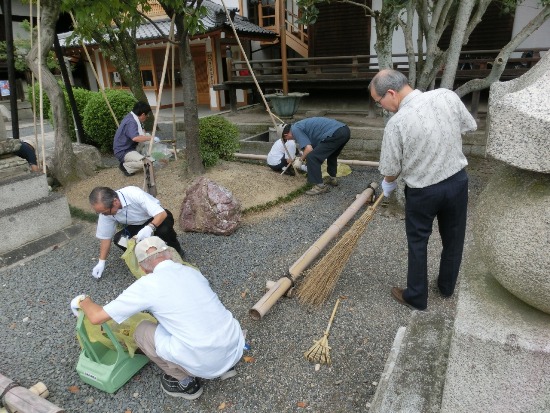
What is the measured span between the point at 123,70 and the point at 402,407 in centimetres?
905

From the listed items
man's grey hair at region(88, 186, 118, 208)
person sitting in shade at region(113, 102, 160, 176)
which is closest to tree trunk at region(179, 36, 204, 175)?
person sitting in shade at region(113, 102, 160, 176)

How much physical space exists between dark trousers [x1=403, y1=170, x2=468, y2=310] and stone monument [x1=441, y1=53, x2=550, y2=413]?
1.40m

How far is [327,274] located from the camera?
3.71m

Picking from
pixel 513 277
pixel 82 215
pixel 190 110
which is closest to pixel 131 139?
pixel 190 110

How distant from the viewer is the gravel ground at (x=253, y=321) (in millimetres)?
2771

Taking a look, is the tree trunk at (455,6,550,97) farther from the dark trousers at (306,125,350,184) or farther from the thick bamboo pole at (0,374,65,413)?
the thick bamboo pole at (0,374,65,413)

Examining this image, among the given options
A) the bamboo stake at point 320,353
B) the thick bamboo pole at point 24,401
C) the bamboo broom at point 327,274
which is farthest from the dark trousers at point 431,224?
the thick bamboo pole at point 24,401

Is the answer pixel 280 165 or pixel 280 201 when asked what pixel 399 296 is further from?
pixel 280 165

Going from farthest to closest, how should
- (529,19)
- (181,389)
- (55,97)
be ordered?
1. (529,19)
2. (55,97)
3. (181,389)

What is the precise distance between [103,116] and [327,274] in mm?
7572

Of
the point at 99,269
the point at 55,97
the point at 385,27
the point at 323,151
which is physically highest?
the point at 385,27

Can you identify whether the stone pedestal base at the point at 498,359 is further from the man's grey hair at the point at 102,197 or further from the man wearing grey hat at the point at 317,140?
the man wearing grey hat at the point at 317,140

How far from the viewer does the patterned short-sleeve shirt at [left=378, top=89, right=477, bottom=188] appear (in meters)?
2.82

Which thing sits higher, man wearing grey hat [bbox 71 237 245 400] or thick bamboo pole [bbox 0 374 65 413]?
man wearing grey hat [bbox 71 237 245 400]
